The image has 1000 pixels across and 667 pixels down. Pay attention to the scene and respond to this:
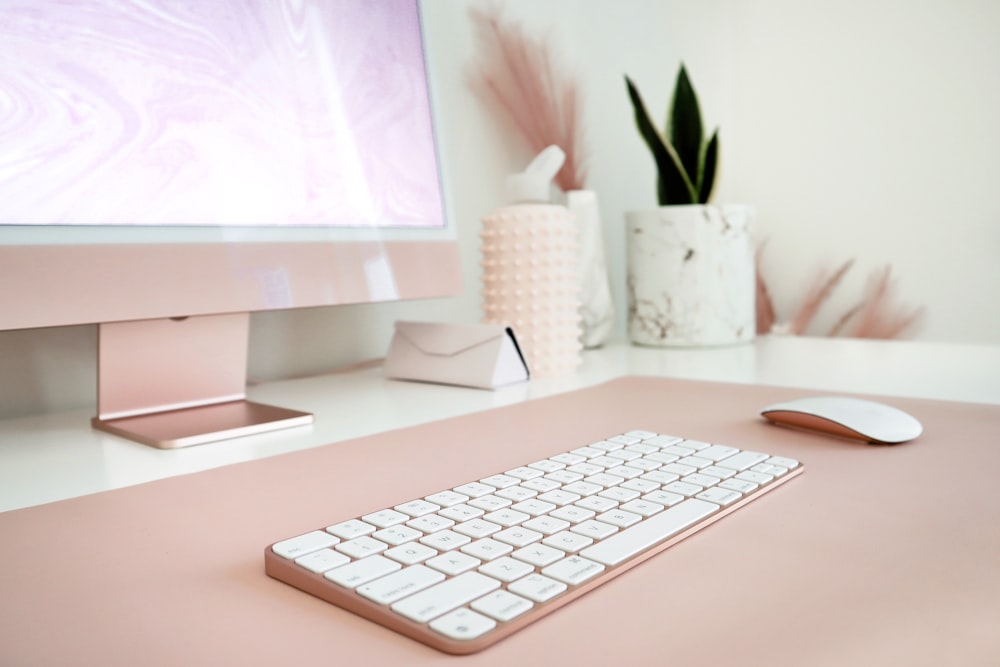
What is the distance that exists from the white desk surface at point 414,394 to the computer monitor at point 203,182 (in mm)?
33

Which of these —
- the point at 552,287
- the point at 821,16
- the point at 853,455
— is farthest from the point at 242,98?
the point at 821,16

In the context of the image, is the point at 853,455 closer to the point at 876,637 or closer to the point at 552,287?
the point at 876,637

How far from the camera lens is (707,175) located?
1041 mm

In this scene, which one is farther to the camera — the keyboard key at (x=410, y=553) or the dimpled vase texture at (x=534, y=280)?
the dimpled vase texture at (x=534, y=280)

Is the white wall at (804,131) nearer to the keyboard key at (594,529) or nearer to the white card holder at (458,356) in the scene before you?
the white card holder at (458,356)

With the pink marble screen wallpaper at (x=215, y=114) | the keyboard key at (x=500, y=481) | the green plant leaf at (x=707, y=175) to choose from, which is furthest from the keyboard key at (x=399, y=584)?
the green plant leaf at (x=707, y=175)

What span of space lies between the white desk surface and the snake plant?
0.71 ft

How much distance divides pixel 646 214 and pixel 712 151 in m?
0.13

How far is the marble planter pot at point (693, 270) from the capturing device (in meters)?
0.99

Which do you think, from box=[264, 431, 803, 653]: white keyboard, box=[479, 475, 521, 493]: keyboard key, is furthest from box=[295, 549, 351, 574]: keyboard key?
box=[479, 475, 521, 493]: keyboard key

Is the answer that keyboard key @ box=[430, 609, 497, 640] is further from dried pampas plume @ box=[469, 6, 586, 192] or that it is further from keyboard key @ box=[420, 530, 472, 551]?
dried pampas plume @ box=[469, 6, 586, 192]

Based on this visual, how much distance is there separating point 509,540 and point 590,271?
29.4 inches

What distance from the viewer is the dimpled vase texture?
2.64 ft

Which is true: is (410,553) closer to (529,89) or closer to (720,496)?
(720,496)
